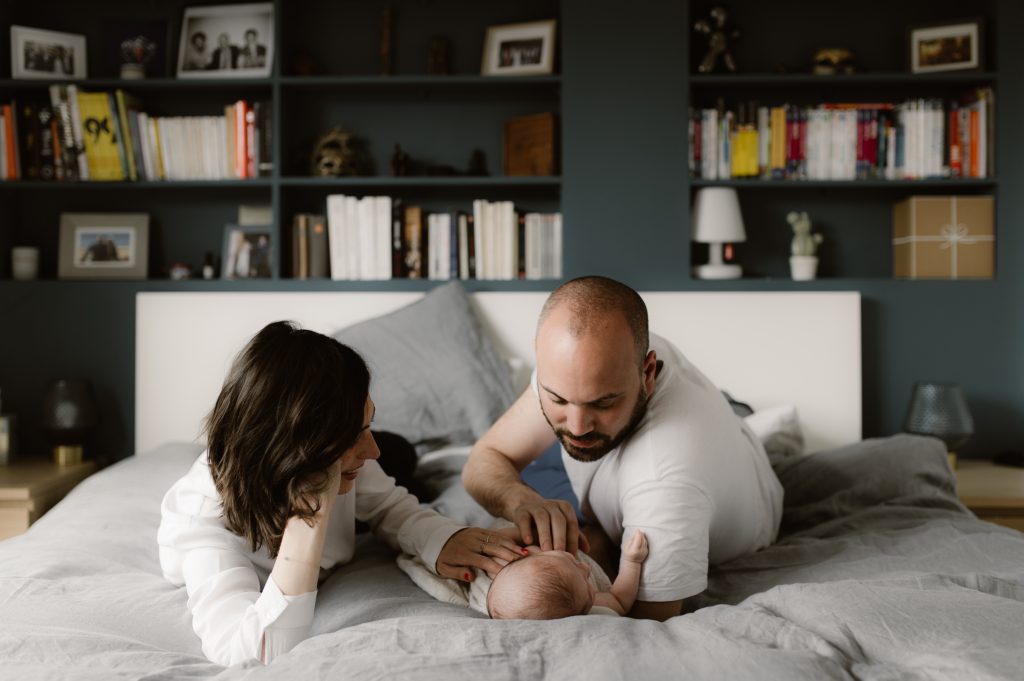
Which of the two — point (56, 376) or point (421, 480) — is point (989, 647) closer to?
point (421, 480)

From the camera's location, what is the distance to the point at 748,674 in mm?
1025

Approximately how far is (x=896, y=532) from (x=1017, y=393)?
1746 mm

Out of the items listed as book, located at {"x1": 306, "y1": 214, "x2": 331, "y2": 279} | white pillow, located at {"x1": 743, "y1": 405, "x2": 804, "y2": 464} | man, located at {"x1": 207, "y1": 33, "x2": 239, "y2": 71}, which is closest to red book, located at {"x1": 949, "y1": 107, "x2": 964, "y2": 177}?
white pillow, located at {"x1": 743, "y1": 405, "x2": 804, "y2": 464}

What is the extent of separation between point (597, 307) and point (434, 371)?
1.43 metres

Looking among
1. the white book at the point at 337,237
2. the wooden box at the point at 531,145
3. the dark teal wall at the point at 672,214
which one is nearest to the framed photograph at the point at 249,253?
the dark teal wall at the point at 672,214

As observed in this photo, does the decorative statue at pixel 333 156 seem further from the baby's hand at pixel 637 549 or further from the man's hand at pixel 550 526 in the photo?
the baby's hand at pixel 637 549

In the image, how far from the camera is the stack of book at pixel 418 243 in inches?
125

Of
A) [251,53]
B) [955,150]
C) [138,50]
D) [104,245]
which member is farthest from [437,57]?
[955,150]

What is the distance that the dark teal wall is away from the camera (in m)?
3.13

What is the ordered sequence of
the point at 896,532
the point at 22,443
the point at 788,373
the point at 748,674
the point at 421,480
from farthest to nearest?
1. the point at 22,443
2. the point at 788,373
3. the point at 421,480
4. the point at 896,532
5. the point at 748,674

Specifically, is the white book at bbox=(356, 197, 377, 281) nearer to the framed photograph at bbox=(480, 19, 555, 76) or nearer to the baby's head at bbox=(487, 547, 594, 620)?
the framed photograph at bbox=(480, 19, 555, 76)

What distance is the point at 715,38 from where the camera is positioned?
10.4ft

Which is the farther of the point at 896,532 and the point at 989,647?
the point at 896,532

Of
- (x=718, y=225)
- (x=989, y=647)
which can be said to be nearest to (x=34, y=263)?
(x=718, y=225)
